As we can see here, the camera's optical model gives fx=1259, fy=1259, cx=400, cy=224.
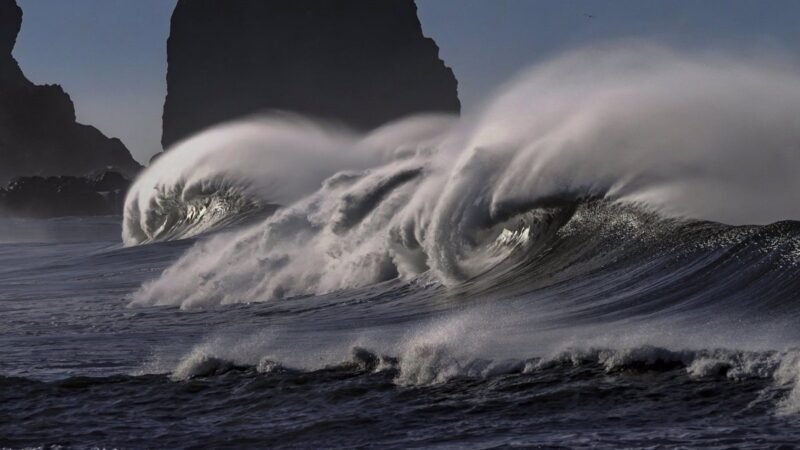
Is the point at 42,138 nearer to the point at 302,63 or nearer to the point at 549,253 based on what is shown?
the point at 302,63

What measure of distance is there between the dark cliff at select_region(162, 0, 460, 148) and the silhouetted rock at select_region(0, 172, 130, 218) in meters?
31.3

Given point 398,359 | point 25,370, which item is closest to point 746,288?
point 398,359

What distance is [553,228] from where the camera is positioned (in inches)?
640

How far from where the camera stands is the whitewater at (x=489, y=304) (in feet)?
27.2

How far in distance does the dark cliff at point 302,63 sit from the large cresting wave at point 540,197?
392 ft

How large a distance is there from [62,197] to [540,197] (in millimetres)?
93128

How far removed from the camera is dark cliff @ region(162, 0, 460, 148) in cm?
14138

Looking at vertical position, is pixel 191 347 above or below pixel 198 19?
below

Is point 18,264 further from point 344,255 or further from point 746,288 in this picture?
point 746,288

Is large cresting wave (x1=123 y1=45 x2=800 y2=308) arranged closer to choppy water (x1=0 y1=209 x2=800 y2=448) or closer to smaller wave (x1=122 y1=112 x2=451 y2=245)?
choppy water (x1=0 y1=209 x2=800 y2=448)

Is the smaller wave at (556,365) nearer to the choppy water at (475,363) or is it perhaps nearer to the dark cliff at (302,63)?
the choppy water at (475,363)

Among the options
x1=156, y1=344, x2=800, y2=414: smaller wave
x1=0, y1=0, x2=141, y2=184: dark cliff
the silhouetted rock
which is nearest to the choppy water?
x1=156, y1=344, x2=800, y2=414: smaller wave

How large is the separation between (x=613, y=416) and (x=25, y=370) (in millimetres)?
5703

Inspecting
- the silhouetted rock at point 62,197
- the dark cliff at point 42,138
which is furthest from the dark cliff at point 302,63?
the silhouetted rock at point 62,197
